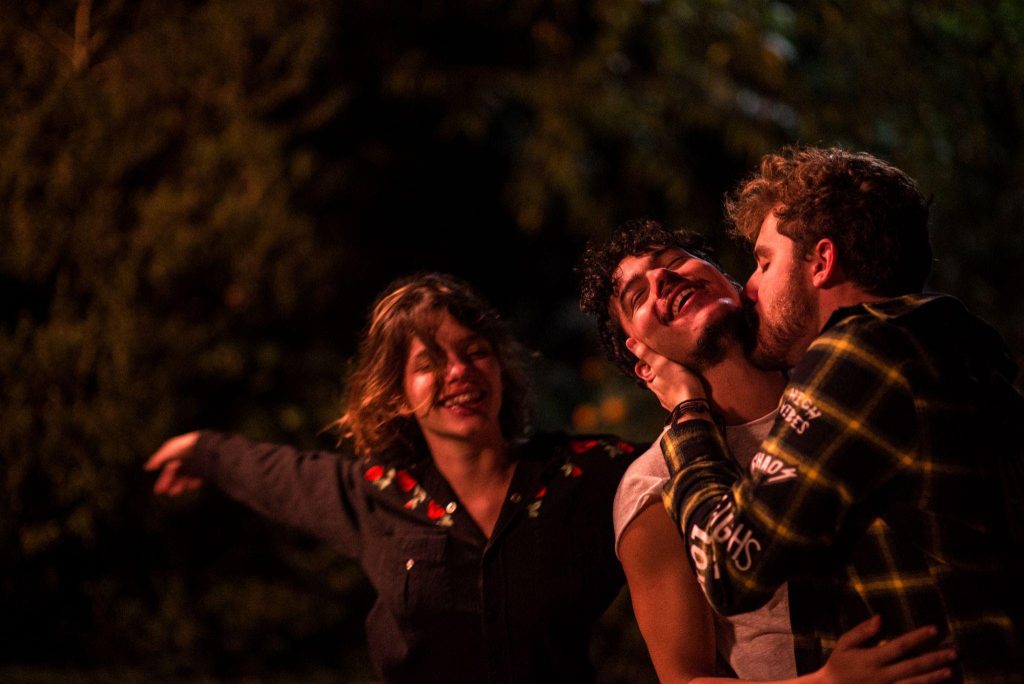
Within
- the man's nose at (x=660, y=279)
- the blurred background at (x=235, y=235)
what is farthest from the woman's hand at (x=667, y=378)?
the blurred background at (x=235, y=235)

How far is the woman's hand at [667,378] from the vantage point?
2049mm

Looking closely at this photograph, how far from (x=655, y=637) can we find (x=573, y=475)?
0.63 m

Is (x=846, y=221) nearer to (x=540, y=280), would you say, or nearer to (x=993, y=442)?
(x=993, y=442)

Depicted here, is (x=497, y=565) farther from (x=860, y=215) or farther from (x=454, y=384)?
(x=860, y=215)

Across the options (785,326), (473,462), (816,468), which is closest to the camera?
(816,468)

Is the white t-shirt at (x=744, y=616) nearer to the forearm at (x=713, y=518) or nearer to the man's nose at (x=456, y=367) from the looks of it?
the forearm at (x=713, y=518)

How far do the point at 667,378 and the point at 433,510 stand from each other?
81cm

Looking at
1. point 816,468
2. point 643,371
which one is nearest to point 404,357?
point 643,371

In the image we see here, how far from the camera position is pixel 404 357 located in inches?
109

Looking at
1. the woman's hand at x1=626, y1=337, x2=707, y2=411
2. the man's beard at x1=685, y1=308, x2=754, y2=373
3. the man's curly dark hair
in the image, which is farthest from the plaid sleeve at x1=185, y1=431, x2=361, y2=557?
the man's beard at x1=685, y1=308, x2=754, y2=373

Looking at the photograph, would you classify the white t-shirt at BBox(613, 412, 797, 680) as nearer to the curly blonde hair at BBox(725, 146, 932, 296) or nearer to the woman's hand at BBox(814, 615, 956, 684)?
the woman's hand at BBox(814, 615, 956, 684)

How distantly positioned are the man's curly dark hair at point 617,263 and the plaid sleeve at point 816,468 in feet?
2.39

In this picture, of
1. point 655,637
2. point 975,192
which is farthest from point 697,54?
point 655,637

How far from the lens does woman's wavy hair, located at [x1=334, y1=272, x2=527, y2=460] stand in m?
2.76
